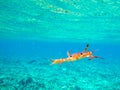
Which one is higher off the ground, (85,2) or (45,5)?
(45,5)

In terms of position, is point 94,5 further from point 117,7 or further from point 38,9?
point 38,9

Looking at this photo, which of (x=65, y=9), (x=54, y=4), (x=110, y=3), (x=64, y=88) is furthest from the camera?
(x=65, y=9)

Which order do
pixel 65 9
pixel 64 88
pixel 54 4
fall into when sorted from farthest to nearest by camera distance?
1. pixel 65 9
2. pixel 54 4
3. pixel 64 88

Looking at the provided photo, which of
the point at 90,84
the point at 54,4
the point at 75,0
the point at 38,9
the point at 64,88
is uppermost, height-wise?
the point at 38,9

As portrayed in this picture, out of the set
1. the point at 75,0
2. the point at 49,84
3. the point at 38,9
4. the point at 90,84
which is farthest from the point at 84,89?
the point at 38,9

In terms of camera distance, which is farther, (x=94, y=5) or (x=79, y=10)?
(x=79, y=10)

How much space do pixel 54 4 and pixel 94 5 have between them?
193 inches

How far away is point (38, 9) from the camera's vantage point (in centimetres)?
2359

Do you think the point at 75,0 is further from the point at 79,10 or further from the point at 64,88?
the point at 64,88

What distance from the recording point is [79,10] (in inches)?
917

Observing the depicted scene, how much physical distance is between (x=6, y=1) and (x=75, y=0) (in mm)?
8293

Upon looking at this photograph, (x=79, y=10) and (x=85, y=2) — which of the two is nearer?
(x=85, y=2)

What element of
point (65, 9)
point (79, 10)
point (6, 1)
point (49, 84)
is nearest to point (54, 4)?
point (65, 9)

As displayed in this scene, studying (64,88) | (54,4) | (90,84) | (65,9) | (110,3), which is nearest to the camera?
(64,88)
